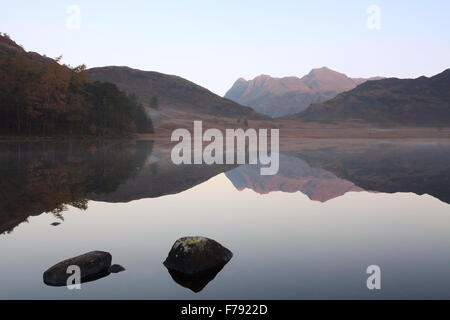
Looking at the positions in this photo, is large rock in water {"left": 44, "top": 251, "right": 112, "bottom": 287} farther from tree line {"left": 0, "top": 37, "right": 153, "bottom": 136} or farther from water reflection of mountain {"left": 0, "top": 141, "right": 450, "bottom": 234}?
tree line {"left": 0, "top": 37, "right": 153, "bottom": 136}

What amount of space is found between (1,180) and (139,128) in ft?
304

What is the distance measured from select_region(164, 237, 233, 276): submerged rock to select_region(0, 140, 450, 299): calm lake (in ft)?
1.30

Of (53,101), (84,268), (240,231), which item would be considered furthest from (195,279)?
(53,101)

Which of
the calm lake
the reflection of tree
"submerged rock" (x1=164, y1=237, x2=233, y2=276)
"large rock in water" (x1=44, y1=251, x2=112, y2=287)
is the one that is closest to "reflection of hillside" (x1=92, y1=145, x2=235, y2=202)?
the calm lake

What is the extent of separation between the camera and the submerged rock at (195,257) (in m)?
10.6

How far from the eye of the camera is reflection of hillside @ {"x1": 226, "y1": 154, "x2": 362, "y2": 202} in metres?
25.1

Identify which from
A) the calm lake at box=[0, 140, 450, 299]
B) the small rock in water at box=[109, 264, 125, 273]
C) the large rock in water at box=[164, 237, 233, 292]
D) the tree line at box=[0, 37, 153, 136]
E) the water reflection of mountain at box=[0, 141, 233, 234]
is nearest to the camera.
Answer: the calm lake at box=[0, 140, 450, 299]

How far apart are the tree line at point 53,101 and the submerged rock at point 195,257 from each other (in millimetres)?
73147

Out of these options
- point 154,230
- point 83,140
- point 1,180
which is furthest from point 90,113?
point 154,230

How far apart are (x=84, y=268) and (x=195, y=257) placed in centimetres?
329

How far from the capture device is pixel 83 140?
3275 inches

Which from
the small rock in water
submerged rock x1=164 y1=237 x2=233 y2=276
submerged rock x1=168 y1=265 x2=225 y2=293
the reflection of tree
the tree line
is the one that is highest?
the tree line
